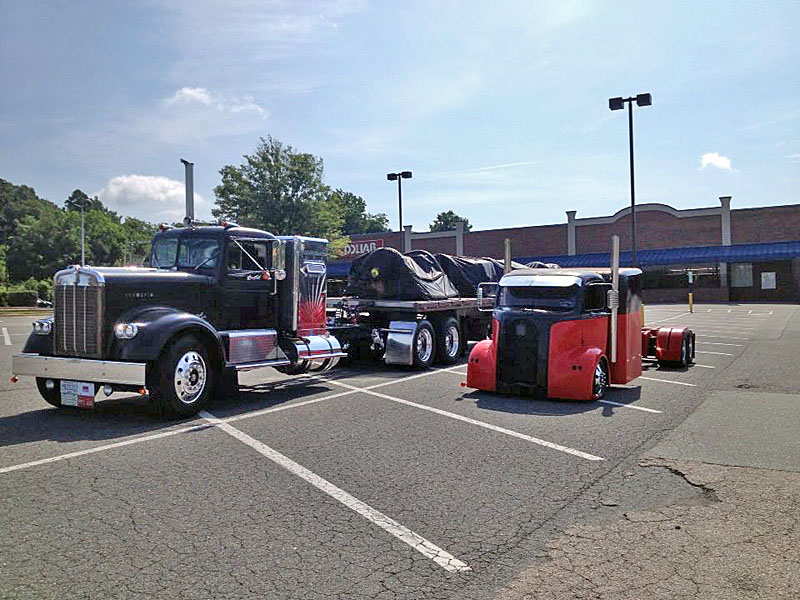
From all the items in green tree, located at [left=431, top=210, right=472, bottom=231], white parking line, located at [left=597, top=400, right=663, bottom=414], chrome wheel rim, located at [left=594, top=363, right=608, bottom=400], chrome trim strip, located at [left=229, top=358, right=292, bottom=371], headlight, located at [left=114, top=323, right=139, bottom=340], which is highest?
green tree, located at [left=431, top=210, right=472, bottom=231]

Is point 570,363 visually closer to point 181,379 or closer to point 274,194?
point 181,379

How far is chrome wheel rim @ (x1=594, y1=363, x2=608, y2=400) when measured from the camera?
371 inches

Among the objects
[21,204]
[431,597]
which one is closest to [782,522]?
[431,597]

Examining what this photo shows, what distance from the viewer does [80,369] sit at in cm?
786

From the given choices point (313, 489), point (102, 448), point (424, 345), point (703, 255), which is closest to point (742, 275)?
point (703, 255)

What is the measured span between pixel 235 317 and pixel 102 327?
2088 mm

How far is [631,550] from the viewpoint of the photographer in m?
4.07

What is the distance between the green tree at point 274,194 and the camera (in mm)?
49000

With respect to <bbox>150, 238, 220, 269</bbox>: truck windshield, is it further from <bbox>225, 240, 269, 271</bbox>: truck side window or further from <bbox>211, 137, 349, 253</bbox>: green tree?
<bbox>211, 137, 349, 253</bbox>: green tree

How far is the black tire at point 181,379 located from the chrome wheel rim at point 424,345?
17.1ft

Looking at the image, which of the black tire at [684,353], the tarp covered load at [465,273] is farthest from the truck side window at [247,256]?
the black tire at [684,353]

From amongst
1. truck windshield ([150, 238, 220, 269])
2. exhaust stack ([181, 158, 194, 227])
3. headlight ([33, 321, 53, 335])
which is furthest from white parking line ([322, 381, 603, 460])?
exhaust stack ([181, 158, 194, 227])

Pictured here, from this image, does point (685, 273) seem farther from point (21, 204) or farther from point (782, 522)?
point (21, 204)

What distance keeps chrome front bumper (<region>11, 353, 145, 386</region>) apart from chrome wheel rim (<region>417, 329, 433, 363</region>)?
6379mm
